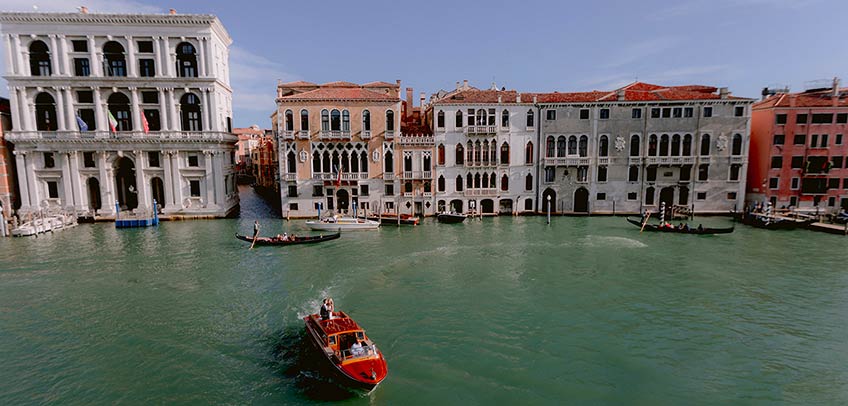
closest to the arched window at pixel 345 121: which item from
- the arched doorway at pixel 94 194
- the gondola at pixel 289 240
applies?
the gondola at pixel 289 240

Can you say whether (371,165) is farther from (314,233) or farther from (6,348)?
(6,348)

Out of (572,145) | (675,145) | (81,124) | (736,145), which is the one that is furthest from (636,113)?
(81,124)

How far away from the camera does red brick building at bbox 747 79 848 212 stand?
112 feet

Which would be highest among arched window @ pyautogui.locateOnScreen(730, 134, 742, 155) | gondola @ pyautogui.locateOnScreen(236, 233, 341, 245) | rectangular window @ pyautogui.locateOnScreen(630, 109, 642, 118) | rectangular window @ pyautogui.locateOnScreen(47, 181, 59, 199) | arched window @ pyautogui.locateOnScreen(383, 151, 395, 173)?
rectangular window @ pyautogui.locateOnScreen(630, 109, 642, 118)

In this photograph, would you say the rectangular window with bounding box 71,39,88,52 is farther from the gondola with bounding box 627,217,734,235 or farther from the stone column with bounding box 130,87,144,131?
the gondola with bounding box 627,217,734,235

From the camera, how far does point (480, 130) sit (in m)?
35.4

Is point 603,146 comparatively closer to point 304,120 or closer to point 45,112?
point 304,120

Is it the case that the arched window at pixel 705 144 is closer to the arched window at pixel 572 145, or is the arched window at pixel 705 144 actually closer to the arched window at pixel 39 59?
the arched window at pixel 572 145

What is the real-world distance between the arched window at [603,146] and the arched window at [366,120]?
18953 mm

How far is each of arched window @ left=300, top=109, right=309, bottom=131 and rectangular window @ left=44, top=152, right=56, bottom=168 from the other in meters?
19.4

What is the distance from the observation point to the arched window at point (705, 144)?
35281 mm

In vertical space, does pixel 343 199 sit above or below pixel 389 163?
below

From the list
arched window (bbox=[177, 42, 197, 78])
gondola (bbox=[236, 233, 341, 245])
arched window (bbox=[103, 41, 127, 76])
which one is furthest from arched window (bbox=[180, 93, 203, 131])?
gondola (bbox=[236, 233, 341, 245])

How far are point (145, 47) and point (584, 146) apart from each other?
35770mm
